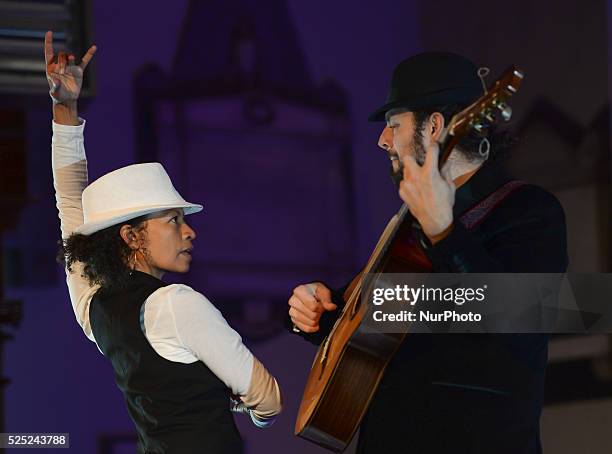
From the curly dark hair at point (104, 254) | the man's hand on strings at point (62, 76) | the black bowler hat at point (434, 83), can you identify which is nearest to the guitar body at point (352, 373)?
the black bowler hat at point (434, 83)

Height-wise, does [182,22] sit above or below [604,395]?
above

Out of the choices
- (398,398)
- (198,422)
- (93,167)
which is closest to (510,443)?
(398,398)

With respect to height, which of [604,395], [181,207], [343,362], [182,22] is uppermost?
[182,22]

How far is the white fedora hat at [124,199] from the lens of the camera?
8.53 ft

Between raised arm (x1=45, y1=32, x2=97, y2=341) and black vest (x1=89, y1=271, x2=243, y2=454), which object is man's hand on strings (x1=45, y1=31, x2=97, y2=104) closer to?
raised arm (x1=45, y1=32, x2=97, y2=341)

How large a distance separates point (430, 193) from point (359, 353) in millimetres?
440

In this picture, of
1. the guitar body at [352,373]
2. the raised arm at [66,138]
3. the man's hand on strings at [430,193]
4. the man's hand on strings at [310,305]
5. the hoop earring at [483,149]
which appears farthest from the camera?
the raised arm at [66,138]

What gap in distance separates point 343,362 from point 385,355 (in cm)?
10

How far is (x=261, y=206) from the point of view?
14.1 ft

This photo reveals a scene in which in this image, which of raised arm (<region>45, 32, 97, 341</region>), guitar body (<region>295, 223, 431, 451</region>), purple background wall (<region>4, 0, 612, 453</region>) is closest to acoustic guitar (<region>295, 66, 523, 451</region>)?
guitar body (<region>295, 223, 431, 451</region>)

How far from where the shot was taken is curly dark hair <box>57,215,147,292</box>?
257cm

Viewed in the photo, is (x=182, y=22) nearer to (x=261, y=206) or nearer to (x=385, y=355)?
(x=261, y=206)

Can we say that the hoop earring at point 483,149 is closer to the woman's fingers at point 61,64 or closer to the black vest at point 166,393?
the black vest at point 166,393

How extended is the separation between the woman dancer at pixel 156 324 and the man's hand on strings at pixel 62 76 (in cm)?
26
